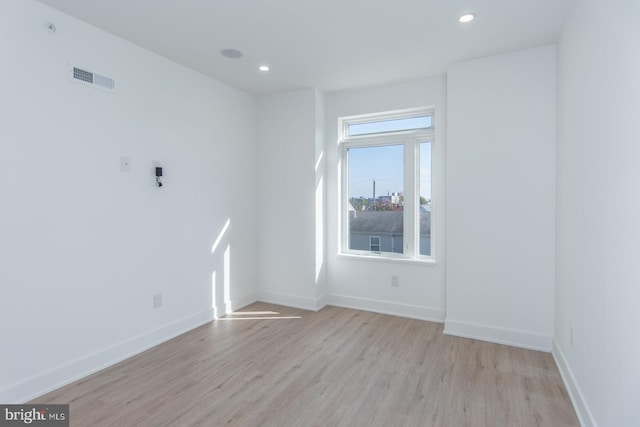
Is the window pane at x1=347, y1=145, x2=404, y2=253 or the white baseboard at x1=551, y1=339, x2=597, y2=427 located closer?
the white baseboard at x1=551, y1=339, x2=597, y2=427

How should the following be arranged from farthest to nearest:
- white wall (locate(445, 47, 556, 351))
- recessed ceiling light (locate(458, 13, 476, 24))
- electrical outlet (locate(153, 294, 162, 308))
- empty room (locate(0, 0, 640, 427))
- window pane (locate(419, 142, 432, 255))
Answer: window pane (locate(419, 142, 432, 255)) < electrical outlet (locate(153, 294, 162, 308)) < white wall (locate(445, 47, 556, 351)) < recessed ceiling light (locate(458, 13, 476, 24)) < empty room (locate(0, 0, 640, 427))

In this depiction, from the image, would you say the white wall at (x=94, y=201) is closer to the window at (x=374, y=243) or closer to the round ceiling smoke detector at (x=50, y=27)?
the round ceiling smoke detector at (x=50, y=27)

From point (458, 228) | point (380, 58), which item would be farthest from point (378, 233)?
point (380, 58)

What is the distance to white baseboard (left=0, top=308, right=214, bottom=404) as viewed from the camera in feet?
7.56

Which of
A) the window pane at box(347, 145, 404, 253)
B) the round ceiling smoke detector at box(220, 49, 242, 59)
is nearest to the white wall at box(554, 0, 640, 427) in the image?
the window pane at box(347, 145, 404, 253)

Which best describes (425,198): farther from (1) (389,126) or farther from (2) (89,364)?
(2) (89,364)

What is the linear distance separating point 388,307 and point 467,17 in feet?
10.0

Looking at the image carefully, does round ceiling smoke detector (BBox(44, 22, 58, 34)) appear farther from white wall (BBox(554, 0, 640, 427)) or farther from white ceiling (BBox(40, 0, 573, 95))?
white wall (BBox(554, 0, 640, 427))

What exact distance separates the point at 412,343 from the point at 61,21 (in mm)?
3937

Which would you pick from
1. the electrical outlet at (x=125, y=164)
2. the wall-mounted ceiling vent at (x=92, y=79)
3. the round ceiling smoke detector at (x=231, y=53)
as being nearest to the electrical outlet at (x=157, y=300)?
the electrical outlet at (x=125, y=164)

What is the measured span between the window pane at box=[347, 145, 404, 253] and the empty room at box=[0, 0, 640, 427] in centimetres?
3

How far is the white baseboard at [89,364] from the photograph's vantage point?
2.30 meters

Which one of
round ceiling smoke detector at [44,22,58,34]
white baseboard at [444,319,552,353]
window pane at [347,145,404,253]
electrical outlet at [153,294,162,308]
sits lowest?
white baseboard at [444,319,552,353]

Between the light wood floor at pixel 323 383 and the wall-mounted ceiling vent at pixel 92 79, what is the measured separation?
229 centimetres
